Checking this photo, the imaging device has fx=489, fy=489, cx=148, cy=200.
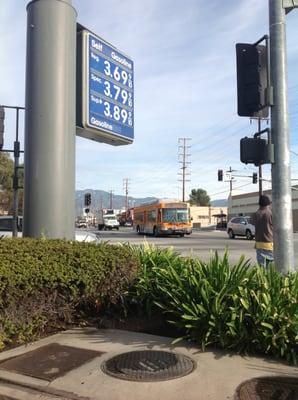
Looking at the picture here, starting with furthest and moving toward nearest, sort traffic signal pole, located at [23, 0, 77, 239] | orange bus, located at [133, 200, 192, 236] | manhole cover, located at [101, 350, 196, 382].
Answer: orange bus, located at [133, 200, 192, 236] → traffic signal pole, located at [23, 0, 77, 239] → manhole cover, located at [101, 350, 196, 382]

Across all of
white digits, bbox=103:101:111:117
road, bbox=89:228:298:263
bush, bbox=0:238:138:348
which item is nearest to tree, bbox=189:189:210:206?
road, bbox=89:228:298:263

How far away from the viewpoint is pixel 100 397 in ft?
14.1

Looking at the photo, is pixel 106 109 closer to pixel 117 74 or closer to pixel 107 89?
pixel 107 89

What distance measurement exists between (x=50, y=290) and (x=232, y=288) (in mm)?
2249

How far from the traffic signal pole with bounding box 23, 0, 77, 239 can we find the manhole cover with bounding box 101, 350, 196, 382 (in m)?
2.59

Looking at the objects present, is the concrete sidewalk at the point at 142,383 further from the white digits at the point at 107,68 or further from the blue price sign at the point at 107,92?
the white digits at the point at 107,68

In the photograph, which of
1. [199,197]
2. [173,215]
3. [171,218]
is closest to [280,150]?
[171,218]

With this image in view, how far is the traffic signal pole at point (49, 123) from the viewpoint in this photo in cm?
729

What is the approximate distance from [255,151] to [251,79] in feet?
3.35

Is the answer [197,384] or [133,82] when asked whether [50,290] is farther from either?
[133,82]

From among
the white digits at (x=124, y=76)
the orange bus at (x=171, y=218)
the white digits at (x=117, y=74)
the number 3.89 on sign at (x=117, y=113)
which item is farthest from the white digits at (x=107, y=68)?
the orange bus at (x=171, y=218)

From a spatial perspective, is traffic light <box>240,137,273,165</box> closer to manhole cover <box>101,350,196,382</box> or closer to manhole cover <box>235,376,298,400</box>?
manhole cover <box>101,350,196,382</box>

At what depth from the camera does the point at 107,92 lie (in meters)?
8.22

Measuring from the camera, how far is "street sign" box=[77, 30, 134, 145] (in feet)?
26.1
